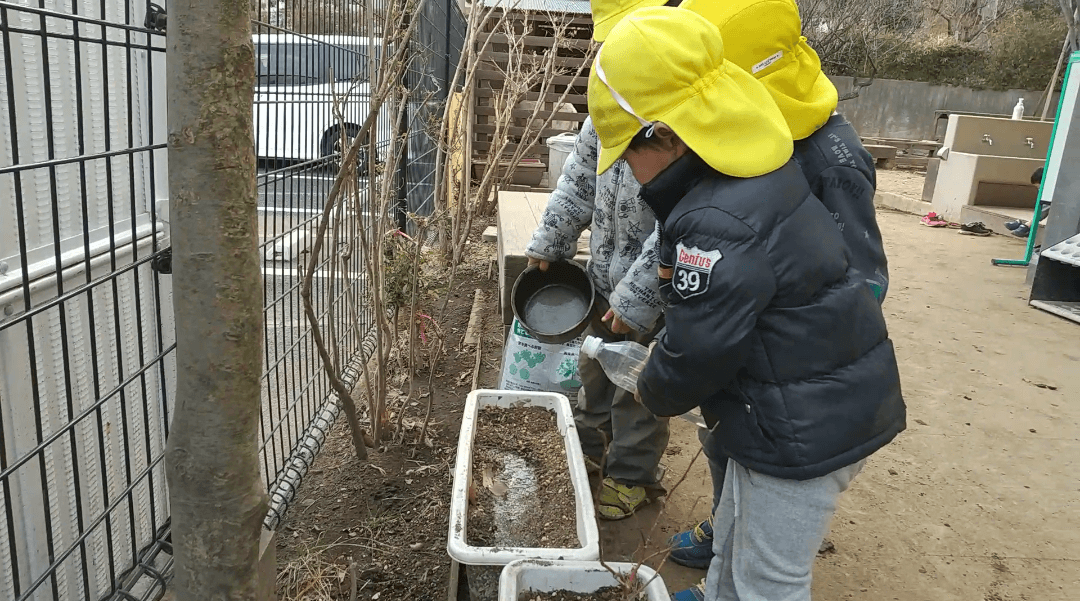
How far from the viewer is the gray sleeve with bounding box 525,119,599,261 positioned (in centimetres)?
268

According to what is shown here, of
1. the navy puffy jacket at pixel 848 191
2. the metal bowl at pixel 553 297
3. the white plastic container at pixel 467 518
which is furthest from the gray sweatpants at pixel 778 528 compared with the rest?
the metal bowl at pixel 553 297

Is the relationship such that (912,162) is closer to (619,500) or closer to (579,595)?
(619,500)

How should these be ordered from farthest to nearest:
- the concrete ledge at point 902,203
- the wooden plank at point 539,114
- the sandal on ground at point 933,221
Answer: the concrete ledge at point 902,203, the sandal on ground at point 933,221, the wooden plank at point 539,114

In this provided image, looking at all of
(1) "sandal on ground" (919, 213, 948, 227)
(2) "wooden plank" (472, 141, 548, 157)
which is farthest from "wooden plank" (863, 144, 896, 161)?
(2) "wooden plank" (472, 141, 548, 157)

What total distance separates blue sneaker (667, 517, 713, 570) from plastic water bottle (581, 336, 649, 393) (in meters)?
0.66

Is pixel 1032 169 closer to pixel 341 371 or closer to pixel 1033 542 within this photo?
pixel 1033 542

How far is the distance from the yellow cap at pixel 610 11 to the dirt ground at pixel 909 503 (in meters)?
1.37

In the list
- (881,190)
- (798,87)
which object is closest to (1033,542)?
(798,87)

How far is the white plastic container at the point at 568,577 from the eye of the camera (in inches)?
66.2

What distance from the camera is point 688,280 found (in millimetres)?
1512

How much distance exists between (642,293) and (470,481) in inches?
28.2

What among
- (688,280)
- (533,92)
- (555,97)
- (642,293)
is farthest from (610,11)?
(533,92)

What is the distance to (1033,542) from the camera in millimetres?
2705

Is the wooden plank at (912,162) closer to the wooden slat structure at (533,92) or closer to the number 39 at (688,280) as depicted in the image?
the wooden slat structure at (533,92)
